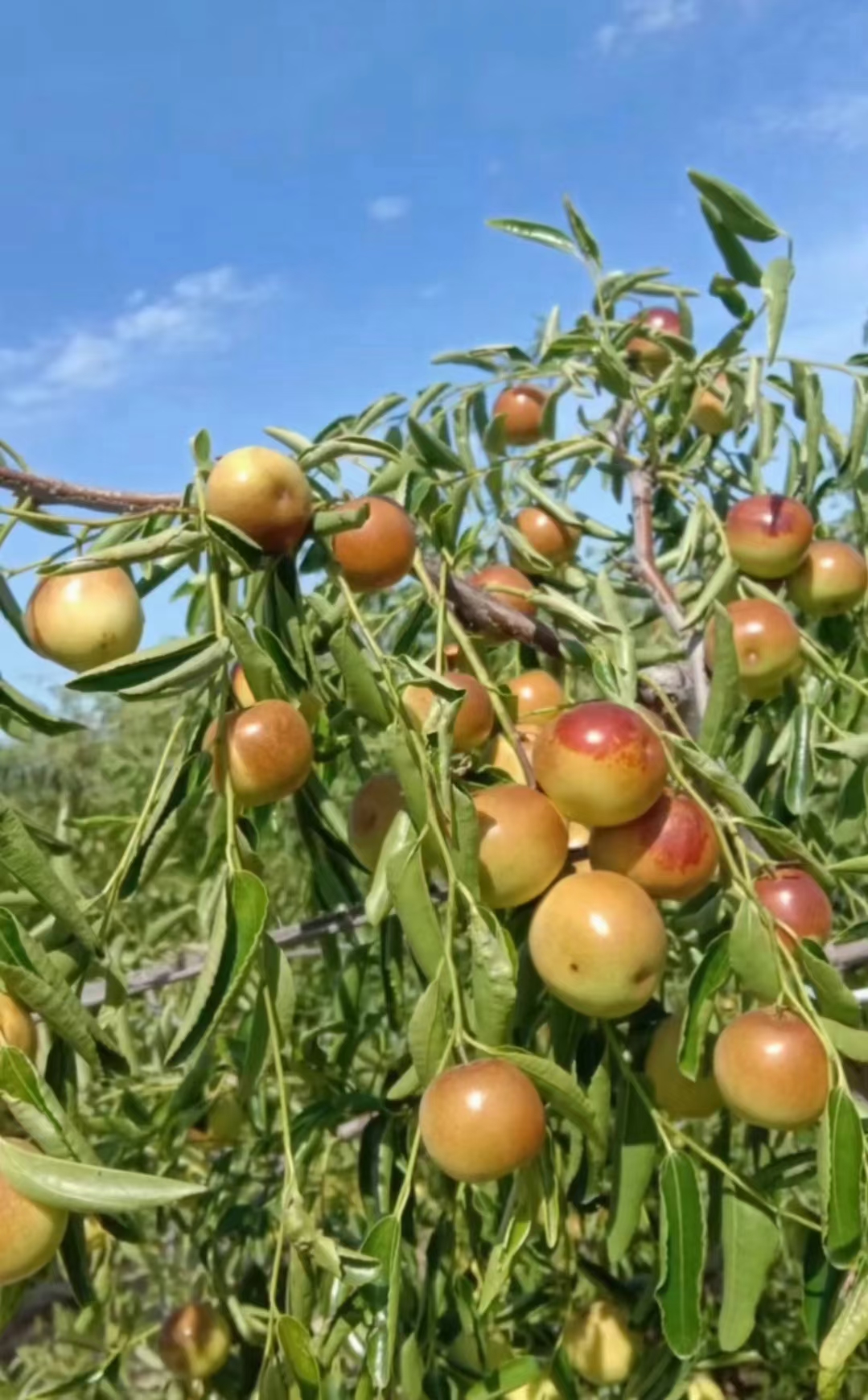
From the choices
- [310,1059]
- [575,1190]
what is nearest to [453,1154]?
[575,1190]

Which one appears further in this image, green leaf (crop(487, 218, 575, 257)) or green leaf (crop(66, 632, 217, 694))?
green leaf (crop(487, 218, 575, 257))

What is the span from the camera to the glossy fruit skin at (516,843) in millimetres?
916

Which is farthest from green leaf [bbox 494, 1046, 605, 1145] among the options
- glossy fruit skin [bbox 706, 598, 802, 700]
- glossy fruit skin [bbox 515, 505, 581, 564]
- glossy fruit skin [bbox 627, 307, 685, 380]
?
glossy fruit skin [bbox 627, 307, 685, 380]

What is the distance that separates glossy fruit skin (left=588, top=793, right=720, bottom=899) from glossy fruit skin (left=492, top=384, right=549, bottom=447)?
974 millimetres

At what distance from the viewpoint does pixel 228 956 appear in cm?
82

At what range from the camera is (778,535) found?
1.42m

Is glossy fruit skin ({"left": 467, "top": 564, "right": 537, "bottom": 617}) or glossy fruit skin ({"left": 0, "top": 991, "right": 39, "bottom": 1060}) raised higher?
glossy fruit skin ({"left": 467, "top": 564, "right": 537, "bottom": 617})

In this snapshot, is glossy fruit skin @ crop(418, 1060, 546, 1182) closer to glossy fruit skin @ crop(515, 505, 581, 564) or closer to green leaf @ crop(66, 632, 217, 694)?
green leaf @ crop(66, 632, 217, 694)

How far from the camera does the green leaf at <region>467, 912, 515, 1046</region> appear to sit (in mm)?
801

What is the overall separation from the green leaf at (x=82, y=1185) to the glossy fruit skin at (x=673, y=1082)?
57cm

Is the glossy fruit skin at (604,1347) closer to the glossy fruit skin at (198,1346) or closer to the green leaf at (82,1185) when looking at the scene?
the glossy fruit skin at (198,1346)

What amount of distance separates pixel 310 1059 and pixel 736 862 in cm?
74

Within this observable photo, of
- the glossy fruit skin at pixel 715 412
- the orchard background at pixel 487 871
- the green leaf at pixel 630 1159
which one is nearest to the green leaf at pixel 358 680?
the orchard background at pixel 487 871

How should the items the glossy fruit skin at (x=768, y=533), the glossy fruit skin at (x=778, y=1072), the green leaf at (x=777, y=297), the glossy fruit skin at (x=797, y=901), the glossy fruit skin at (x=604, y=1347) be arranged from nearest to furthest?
the glossy fruit skin at (x=778, y=1072) < the glossy fruit skin at (x=797, y=901) < the green leaf at (x=777, y=297) < the glossy fruit skin at (x=768, y=533) < the glossy fruit skin at (x=604, y=1347)
